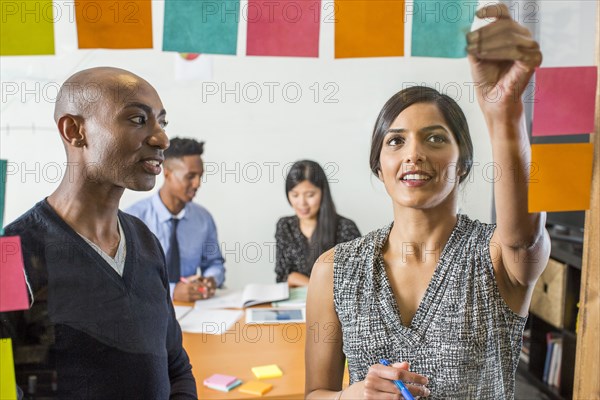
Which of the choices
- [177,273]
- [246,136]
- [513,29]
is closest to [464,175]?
[513,29]

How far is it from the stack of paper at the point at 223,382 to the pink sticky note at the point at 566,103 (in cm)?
68

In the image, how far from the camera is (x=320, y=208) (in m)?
0.92

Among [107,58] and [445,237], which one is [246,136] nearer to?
[107,58]

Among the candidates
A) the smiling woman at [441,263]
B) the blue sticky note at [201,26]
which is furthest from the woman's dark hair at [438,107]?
the blue sticky note at [201,26]

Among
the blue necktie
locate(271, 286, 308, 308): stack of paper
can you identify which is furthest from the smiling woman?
the blue necktie

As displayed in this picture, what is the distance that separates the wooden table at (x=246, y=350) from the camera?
0.91 meters

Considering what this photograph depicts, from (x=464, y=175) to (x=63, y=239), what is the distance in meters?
0.60

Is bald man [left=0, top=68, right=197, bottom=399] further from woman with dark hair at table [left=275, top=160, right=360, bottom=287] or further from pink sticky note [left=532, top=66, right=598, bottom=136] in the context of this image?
pink sticky note [left=532, top=66, right=598, bottom=136]

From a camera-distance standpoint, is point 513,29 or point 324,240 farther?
point 324,240

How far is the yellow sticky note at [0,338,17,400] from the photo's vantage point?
2.41 ft

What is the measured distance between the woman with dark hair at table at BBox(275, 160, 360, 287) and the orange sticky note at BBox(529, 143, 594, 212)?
11.5 inches

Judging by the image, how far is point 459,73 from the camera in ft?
2.77

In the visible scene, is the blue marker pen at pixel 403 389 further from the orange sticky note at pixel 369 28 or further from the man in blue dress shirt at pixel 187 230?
the orange sticky note at pixel 369 28

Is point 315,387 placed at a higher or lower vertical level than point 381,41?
lower
